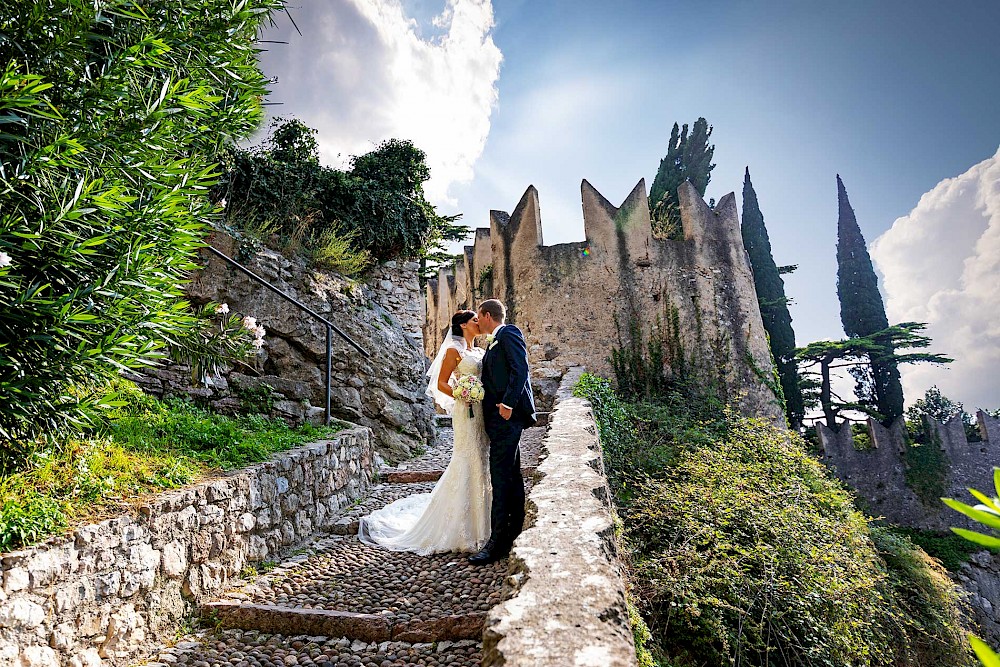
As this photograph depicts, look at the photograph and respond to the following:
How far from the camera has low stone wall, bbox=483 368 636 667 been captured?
1.96 meters

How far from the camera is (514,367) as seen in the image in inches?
157

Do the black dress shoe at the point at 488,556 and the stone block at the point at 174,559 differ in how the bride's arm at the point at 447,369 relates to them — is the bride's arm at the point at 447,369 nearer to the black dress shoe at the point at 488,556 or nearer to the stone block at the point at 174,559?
the black dress shoe at the point at 488,556

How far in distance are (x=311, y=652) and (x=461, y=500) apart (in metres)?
1.62

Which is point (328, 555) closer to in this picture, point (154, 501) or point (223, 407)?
point (154, 501)

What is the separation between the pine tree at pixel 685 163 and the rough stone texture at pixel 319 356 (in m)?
11.3

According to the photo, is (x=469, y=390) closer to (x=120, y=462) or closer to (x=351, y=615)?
(x=351, y=615)

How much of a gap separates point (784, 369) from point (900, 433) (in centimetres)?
419

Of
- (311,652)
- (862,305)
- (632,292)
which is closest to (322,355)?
(311,652)

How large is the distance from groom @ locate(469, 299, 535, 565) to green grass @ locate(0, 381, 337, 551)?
193 centimetres

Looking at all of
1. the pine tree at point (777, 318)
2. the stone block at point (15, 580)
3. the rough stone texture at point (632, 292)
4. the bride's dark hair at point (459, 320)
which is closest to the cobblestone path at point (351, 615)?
the stone block at point (15, 580)

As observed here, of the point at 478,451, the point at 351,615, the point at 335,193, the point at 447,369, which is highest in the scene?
the point at 335,193

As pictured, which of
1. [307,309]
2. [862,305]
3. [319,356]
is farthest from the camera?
[862,305]

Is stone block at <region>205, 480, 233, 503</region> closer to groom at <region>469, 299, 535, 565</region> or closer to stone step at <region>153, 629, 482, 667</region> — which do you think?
stone step at <region>153, 629, 482, 667</region>

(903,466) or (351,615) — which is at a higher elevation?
(351,615)
